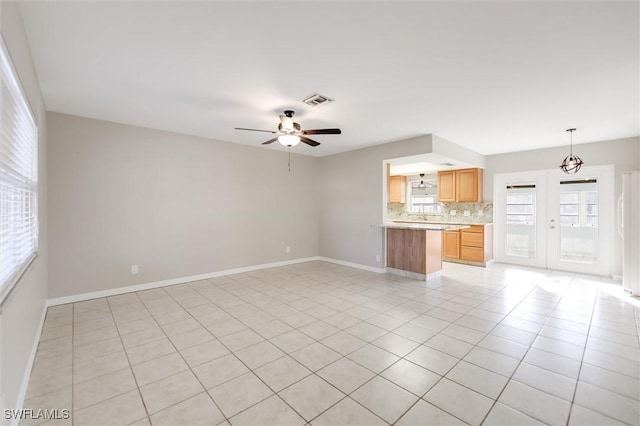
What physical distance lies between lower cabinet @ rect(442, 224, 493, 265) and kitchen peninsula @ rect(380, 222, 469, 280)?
4.36 feet

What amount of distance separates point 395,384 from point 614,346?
2300 mm

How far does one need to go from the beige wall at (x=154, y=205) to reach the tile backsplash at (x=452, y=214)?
3.65 meters

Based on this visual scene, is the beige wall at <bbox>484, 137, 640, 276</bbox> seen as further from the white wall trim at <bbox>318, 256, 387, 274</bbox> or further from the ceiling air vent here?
the ceiling air vent

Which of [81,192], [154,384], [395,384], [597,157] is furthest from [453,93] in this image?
[81,192]

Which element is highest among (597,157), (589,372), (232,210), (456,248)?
(597,157)

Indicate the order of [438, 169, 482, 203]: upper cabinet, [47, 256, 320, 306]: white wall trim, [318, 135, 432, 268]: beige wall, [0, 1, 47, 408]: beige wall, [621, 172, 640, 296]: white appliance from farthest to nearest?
[438, 169, 482, 203]: upper cabinet
[318, 135, 432, 268]: beige wall
[621, 172, 640, 296]: white appliance
[47, 256, 320, 306]: white wall trim
[0, 1, 47, 408]: beige wall

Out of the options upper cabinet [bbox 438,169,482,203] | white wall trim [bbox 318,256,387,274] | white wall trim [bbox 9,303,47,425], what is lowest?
white wall trim [bbox 9,303,47,425]

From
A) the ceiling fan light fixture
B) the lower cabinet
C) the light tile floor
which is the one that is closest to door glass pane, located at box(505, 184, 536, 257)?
the lower cabinet

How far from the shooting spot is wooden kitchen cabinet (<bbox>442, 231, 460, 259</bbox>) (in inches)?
259

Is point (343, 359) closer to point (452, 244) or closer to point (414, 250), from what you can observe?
point (414, 250)

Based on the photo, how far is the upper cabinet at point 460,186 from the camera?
6492 millimetres

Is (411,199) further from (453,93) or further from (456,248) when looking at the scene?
(453,93)

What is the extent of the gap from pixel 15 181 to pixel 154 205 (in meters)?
2.61

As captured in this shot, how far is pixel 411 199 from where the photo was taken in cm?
826
